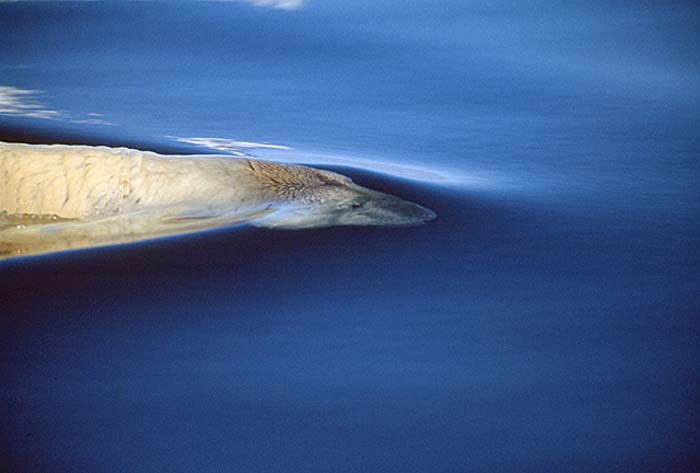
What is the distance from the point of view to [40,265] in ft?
4.48

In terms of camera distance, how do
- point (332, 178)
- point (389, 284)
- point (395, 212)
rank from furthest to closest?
point (332, 178) → point (395, 212) → point (389, 284)

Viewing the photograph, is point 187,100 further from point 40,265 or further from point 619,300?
point 619,300

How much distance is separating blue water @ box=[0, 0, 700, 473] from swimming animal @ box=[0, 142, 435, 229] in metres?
0.07

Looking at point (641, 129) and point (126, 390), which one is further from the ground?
point (641, 129)

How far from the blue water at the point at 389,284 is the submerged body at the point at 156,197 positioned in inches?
2.2

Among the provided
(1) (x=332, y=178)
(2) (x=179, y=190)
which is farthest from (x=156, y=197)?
(1) (x=332, y=178)

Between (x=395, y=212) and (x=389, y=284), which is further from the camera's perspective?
(x=395, y=212)

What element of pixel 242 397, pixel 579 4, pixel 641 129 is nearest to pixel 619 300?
pixel 242 397

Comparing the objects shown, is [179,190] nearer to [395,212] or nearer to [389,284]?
[395,212]

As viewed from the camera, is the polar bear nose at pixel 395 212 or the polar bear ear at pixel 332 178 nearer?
the polar bear nose at pixel 395 212

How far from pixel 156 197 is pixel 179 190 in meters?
0.03

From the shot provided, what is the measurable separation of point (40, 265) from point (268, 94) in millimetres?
955

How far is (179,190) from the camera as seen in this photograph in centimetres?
159

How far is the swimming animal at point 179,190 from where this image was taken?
153cm
